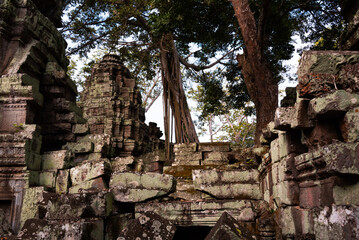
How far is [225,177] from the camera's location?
459 cm

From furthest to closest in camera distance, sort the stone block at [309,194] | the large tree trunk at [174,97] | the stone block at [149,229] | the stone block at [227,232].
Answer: the large tree trunk at [174,97] → the stone block at [309,194] → the stone block at [149,229] → the stone block at [227,232]

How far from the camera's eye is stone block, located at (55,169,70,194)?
17.1ft

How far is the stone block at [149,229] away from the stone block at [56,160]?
10.2 feet

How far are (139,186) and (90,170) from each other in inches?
39.5

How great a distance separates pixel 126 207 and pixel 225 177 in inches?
58.6

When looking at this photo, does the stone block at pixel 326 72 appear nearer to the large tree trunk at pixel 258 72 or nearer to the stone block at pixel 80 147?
the stone block at pixel 80 147

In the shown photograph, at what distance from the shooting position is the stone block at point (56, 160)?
547 cm

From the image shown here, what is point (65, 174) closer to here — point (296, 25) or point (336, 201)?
point (336, 201)

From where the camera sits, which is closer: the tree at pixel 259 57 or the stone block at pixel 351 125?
the stone block at pixel 351 125

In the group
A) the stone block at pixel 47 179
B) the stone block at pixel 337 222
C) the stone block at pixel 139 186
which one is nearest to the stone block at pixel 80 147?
the stone block at pixel 47 179

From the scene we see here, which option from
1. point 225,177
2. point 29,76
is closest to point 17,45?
point 29,76

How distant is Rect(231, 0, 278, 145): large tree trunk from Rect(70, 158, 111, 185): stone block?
5.33 metres

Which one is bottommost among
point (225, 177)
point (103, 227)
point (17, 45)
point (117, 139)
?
point (103, 227)

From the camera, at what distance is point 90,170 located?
4828 mm
